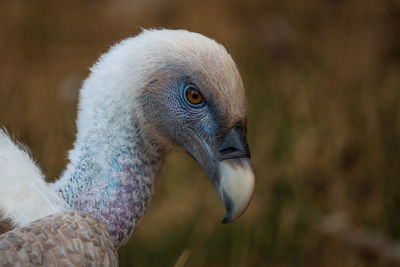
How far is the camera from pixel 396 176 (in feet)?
14.4

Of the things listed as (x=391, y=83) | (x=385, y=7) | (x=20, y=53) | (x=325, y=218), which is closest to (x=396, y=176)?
(x=325, y=218)

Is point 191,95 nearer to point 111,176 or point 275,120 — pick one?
point 111,176

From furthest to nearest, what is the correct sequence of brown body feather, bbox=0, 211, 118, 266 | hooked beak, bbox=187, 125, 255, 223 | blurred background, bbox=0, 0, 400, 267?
blurred background, bbox=0, 0, 400, 267 → hooked beak, bbox=187, 125, 255, 223 → brown body feather, bbox=0, 211, 118, 266

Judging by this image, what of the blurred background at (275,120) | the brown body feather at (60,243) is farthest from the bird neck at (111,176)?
the blurred background at (275,120)

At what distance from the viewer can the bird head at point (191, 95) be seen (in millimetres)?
2299

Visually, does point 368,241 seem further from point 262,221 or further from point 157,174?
point 157,174

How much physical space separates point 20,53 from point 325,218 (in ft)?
12.3

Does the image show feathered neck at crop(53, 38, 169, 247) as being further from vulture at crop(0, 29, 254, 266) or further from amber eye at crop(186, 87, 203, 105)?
amber eye at crop(186, 87, 203, 105)

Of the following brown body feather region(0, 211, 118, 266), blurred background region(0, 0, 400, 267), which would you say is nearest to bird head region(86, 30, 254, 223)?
brown body feather region(0, 211, 118, 266)

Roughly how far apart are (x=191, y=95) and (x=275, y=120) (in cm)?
→ 269

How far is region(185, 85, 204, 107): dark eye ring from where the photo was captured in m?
2.37

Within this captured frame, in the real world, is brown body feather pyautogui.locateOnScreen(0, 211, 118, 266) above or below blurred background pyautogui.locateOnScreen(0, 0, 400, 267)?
above

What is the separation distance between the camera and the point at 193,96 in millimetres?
2377

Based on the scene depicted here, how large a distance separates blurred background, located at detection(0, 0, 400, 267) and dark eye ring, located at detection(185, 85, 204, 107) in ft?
2.25
